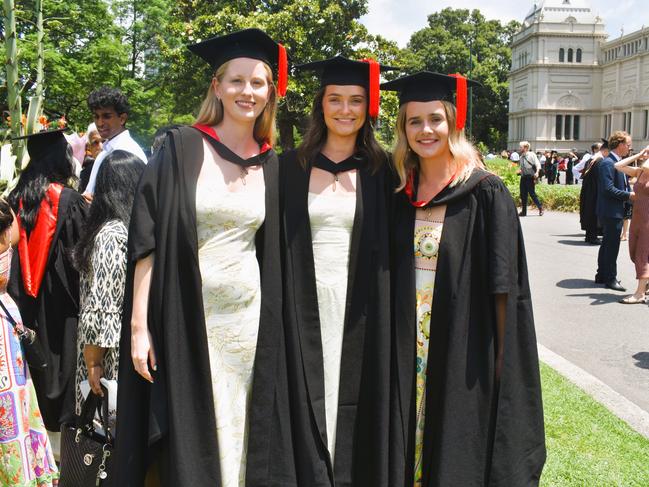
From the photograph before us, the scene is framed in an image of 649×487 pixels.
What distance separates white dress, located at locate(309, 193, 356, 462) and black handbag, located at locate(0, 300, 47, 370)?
4.80ft

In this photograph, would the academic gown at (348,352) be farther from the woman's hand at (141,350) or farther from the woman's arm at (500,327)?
the woman's hand at (141,350)

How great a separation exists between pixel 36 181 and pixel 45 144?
0.24 meters

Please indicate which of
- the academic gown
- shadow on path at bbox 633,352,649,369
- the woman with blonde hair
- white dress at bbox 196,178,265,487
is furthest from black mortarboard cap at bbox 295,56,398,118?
shadow on path at bbox 633,352,649,369

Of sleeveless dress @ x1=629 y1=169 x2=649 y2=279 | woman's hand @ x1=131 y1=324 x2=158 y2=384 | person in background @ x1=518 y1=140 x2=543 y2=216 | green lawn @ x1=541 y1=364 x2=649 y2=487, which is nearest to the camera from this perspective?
woman's hand @ x1=131 y1=324 x2=158 y2=384

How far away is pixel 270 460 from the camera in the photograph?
2857 millimetres

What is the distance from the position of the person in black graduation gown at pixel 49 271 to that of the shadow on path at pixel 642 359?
15.7 feet

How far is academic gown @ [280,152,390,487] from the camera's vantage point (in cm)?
288

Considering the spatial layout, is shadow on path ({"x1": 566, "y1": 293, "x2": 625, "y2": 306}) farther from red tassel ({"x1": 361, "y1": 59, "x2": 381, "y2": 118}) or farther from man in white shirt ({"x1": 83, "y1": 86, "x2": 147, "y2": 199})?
man in white shirt ({"x1": 83, "y1": 86, "x2": 147, "y2": 199})

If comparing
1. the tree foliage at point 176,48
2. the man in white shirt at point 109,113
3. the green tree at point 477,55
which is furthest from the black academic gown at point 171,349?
the green tree at point 477,55

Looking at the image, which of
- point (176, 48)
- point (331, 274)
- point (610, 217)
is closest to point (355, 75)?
point (331, 274)

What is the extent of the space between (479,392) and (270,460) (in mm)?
1011

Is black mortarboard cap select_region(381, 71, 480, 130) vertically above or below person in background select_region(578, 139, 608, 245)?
above

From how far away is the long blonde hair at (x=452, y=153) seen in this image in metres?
3.03

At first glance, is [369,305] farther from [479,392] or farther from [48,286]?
[48,286]
